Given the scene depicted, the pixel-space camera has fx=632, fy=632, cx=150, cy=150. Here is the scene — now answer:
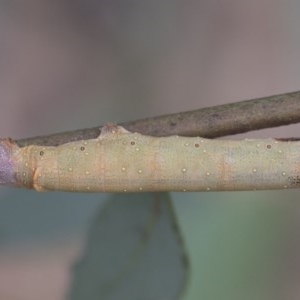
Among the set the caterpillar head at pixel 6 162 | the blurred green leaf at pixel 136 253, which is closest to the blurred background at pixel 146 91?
the blurred green leaf at pixel 136 253

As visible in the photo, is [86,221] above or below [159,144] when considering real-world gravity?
above

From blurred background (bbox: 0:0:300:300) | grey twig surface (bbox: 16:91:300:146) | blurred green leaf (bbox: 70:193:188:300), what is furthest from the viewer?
blurred background (bbox: 0:0:300:300)

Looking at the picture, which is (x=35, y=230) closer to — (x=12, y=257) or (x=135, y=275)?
(x=12, y=257)

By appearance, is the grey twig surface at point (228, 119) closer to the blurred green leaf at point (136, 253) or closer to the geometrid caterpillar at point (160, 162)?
the geometrid caterpillar at point (160, 162)

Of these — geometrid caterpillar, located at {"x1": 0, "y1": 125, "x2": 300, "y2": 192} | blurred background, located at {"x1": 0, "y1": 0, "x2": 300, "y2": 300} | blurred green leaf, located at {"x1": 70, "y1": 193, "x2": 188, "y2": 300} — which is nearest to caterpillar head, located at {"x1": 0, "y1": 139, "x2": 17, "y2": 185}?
geometrid caterpillar, located at {"x1": 0, "y1": 125, "x2": 300, "y2": 192}

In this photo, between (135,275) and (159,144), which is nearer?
(159,144)

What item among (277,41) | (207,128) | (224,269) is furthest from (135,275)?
(277,41)

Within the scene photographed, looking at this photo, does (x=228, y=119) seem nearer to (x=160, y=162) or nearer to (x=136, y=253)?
(x=160, y=162)

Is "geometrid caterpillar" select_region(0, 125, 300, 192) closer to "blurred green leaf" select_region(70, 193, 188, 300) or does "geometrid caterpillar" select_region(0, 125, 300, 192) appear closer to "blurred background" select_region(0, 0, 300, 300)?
"blurred green leaf" select_region(70, 193, 188, 300)
